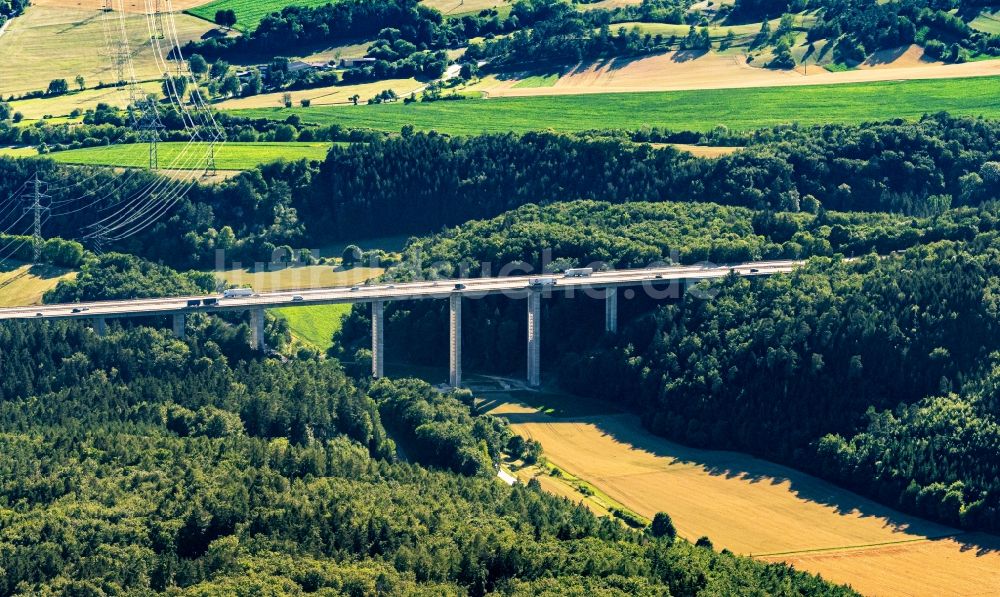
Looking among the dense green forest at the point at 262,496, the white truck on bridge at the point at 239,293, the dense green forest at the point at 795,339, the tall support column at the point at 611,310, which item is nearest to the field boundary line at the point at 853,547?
the dense green forest at the point at 795,339

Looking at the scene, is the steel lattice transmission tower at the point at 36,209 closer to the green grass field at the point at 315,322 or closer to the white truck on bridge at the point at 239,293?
the green grass field at the point at 315,322

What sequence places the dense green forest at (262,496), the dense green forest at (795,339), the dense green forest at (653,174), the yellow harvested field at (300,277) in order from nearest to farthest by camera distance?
the dense green forest at (262,496) → the dense green forest at (795,339) → the yellow harvested field at (300,277) → the dense green forest at (653,174)

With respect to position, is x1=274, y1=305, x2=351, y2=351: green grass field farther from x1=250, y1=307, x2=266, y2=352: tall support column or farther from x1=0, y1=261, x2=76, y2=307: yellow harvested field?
x1=0, y1=261, x2=76, y2=307: yellow harvested field

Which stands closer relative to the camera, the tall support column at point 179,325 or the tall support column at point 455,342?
the tall support column at point 179,325

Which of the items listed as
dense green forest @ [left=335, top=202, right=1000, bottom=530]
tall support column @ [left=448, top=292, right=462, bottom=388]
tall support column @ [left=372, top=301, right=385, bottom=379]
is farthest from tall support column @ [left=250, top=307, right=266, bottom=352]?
tall support column @ [left=448, top=292, right=462, bottom=388]

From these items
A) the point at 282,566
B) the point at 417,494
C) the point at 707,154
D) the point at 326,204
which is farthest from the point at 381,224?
the point at 282,566

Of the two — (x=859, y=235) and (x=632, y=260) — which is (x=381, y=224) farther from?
(x=859, y=235)
